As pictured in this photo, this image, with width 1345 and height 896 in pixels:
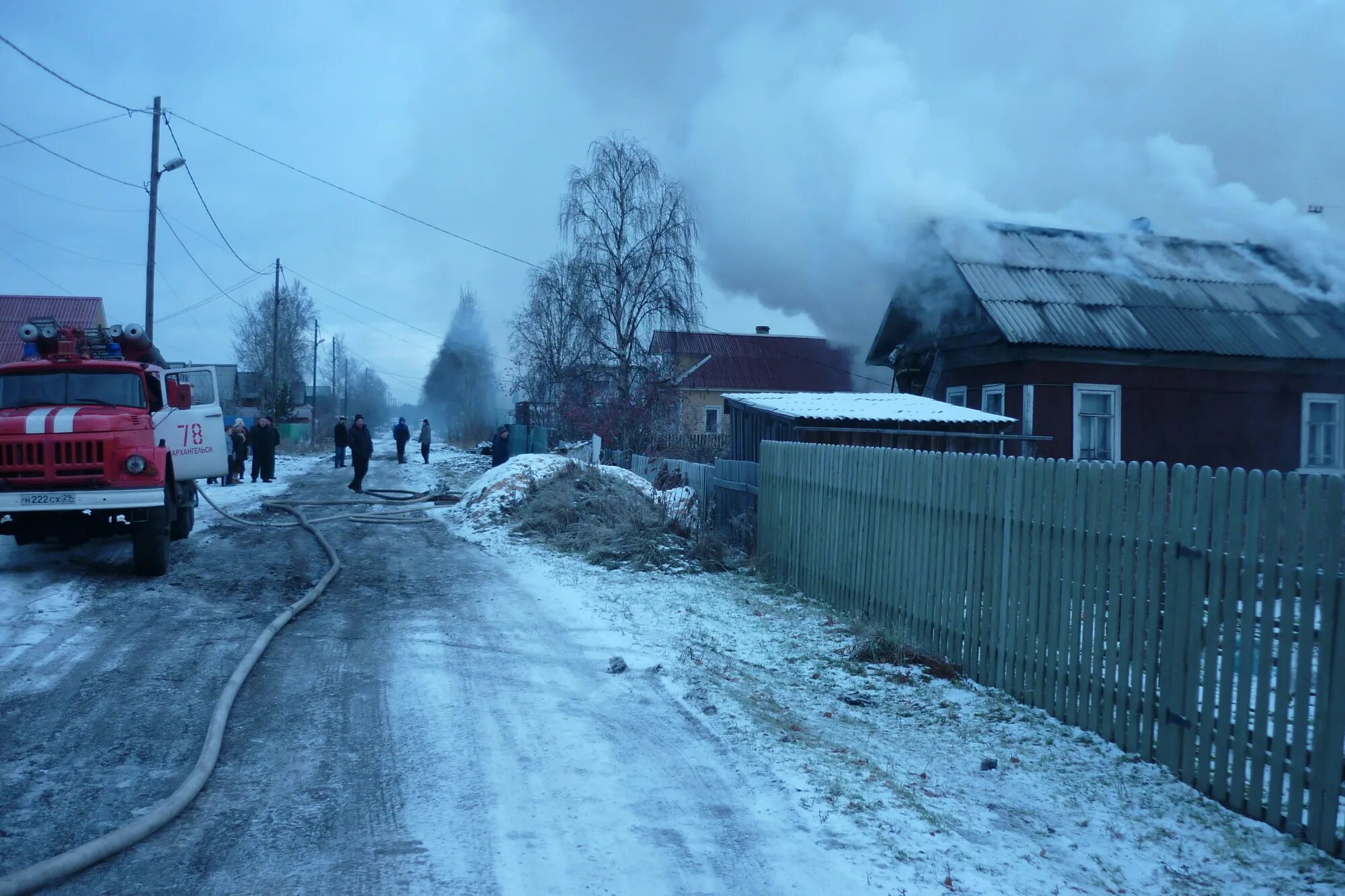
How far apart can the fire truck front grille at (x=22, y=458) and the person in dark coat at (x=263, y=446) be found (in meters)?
15.3

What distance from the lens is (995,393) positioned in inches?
704

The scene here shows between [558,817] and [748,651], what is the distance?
11.7 feet

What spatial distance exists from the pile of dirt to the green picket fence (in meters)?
3.85

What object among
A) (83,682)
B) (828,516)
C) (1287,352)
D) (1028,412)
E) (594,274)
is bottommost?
(83,682)

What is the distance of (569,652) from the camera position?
24.6 ft

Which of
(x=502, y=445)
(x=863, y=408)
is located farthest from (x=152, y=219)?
(x=863, y=408)

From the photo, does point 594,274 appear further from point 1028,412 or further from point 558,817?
point 558,817

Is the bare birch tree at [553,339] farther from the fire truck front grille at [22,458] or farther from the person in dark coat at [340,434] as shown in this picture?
the fire truck front grille at [22,458]

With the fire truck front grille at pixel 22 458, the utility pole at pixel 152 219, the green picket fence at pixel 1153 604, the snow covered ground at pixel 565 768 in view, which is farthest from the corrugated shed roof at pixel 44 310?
the green picket fence at pixel 1153 604

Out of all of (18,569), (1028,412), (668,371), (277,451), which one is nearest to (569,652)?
(18,569)

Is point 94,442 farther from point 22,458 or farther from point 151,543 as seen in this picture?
point 151,543

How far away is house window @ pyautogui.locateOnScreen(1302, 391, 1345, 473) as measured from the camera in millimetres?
17688

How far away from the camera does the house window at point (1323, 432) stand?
58.0ft

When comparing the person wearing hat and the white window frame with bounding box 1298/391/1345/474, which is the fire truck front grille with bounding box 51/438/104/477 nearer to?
the white window frame with bounding box 1298/391/1345/474
